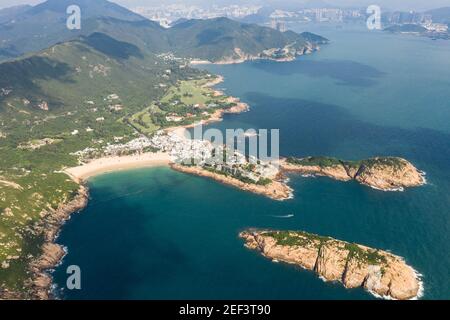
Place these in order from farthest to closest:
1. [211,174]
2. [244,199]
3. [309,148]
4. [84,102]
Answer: [84,102] < [309,148] < [211,174] < [244,199]

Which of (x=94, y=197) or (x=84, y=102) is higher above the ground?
(x=84, y=102)

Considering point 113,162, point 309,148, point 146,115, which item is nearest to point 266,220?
point 309,148

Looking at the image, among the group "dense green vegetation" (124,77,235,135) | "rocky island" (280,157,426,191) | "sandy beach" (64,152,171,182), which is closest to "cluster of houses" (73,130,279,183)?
"sandy beach" (64,152,171,182)

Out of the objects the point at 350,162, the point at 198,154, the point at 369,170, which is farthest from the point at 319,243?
the point at 198,154

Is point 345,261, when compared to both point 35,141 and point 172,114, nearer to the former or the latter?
point 35,141

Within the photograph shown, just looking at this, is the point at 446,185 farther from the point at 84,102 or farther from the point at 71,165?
the point at 84,102

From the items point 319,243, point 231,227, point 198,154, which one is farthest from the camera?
point 198,154

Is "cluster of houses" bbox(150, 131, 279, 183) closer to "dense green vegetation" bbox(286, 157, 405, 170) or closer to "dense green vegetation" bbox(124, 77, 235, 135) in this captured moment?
"dense green vegetation" bbox(286, 157, 405, 170)
